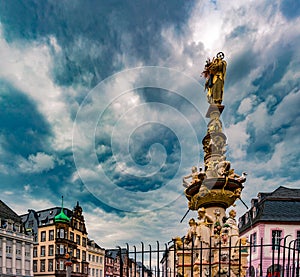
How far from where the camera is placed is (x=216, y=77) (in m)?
16.0

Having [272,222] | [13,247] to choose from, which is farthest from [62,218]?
[272,222]

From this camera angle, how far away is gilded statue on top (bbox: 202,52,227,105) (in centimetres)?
1580

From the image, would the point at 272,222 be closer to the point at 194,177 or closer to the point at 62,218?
the point at 194,177

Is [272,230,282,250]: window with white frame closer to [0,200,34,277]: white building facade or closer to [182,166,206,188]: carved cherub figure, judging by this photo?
[182,166,206,188]: carved cherub figure

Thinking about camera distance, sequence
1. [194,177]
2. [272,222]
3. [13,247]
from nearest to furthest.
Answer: [194,177]
[272,222]
[13,247]

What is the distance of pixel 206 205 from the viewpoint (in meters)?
14.0

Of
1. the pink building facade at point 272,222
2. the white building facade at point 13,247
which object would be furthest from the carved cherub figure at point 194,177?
the white building facade at point 13,247

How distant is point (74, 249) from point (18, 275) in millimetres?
11541

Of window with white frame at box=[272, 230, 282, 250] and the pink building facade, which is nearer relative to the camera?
window with white frame at box=[272, 230, 282, 250]

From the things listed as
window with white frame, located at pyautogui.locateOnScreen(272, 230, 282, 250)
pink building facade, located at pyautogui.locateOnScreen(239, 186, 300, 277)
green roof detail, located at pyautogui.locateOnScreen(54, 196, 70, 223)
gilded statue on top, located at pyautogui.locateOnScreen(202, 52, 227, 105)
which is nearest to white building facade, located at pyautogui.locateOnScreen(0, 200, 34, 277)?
green roof detail, located at pyautogui.locateOnScreen(54, 196, 70, 223)

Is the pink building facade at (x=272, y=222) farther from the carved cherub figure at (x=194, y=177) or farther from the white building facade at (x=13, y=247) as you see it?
the white building facade at (x=13, y=247)

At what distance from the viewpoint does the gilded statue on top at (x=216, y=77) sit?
15.8m

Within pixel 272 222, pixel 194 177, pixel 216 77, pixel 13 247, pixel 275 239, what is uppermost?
pixel 216 77

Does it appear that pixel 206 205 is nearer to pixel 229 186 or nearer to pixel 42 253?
pixel 229 186
